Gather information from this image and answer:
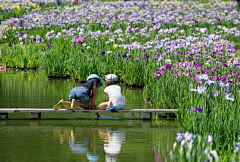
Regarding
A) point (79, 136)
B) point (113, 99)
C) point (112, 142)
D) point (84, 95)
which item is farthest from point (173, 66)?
point (112, 142)

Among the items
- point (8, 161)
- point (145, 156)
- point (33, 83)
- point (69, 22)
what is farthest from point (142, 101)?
point (69, 22)

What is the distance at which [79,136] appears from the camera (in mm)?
6668

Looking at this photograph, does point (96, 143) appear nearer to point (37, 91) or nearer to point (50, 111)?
point (50, 111)

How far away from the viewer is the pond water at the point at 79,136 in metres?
5.59

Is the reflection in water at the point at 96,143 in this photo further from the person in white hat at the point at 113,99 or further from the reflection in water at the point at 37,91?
the reflection in water at the point at 37,91

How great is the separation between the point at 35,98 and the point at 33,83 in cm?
214

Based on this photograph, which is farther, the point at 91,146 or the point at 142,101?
the point at 142,101

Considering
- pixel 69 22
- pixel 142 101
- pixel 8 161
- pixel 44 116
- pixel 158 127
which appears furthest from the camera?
pixel 69 22

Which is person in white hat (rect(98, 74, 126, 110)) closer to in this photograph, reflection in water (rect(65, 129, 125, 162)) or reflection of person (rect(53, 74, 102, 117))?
reflection of person (rect(53, 74, 102, 117))

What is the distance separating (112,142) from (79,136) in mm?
592

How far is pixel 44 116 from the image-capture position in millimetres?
8172

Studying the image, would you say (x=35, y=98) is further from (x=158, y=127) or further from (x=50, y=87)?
(x=158, y=127)

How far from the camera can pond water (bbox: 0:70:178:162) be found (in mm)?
5586

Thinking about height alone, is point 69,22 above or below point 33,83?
above
